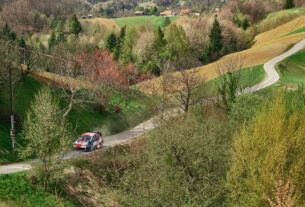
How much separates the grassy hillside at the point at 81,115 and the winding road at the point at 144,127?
134 cm

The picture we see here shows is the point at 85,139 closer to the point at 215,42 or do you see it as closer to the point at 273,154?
the point at 273,154

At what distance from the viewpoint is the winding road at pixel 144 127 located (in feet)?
76.7

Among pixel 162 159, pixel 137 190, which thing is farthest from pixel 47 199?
pixel 162 159

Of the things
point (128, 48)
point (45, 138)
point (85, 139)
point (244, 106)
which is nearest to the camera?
point (45, 138)

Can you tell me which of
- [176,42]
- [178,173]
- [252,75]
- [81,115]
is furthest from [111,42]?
[178,173]

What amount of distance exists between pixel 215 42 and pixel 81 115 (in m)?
62.1

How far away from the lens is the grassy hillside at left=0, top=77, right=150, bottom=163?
2744cm

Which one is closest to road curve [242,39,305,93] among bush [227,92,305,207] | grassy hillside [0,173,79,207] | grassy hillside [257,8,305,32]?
bush [227,92,305,207]

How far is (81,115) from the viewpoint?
38656 millimetres

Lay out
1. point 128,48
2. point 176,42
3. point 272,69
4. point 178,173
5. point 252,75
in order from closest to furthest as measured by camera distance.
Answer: point 178,173 → point 252,75 → point 272,69 → point 176,42 → point 128,48

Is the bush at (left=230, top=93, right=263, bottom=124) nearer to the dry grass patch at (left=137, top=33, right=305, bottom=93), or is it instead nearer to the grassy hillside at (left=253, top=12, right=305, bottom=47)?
the dry grass patch at (left=137, top=33, right=305, bottom=93)

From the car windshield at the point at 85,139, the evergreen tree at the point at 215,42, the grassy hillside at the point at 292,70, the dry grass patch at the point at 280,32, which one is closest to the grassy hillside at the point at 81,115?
the car windshield at the point at 85,139

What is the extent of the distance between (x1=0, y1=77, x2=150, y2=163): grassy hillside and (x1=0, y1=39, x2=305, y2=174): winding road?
134 centimetres

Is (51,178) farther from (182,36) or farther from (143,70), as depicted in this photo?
(182,36)
